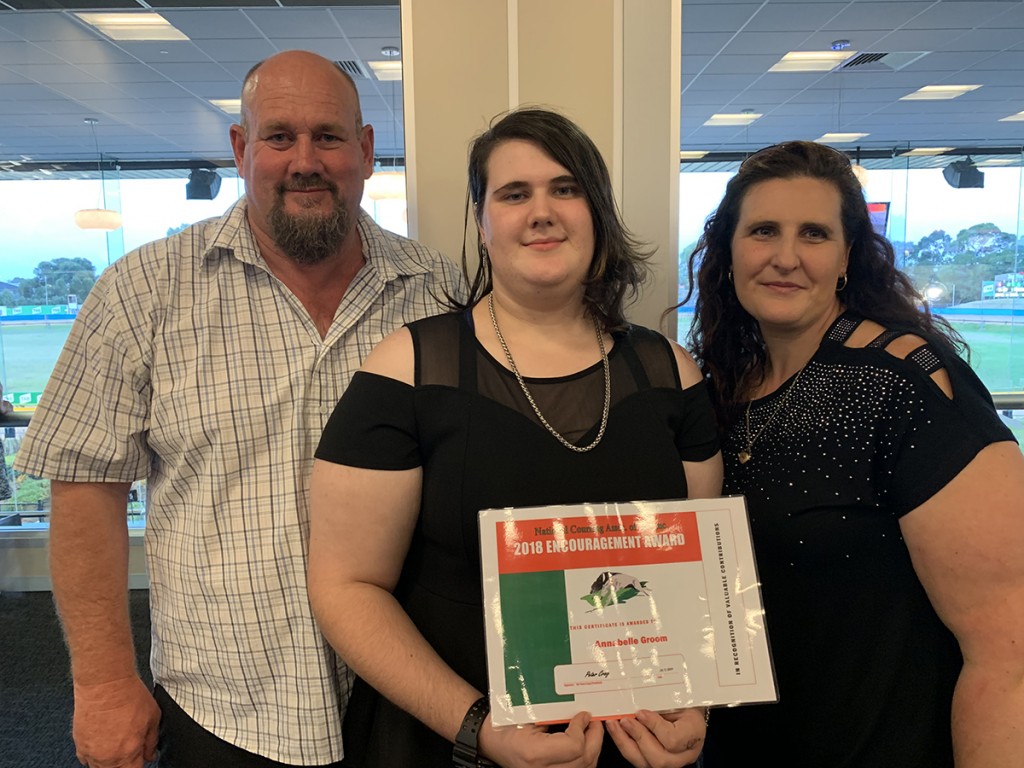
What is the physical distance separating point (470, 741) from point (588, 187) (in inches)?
36.7

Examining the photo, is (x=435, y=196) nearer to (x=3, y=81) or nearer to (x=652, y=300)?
(x=652, y=300)

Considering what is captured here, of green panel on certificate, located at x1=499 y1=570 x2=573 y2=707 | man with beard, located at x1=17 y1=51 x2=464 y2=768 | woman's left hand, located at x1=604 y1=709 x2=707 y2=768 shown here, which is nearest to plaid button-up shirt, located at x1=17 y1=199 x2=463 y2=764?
man with beard, located at x1=17 y1=51 x2=464 y2=768

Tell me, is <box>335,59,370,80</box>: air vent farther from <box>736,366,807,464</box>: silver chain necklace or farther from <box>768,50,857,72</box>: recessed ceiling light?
<box>736,366,807,464</box>: silver chain necklace

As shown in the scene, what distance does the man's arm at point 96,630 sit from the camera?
4.42 feet

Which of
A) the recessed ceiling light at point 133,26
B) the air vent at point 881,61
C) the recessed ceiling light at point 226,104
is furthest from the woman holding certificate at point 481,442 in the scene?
the recessed ceiling light at point 226,104

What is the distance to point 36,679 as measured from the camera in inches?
134

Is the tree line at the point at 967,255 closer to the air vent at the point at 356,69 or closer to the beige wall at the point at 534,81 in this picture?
the air vent at the point at 356,69

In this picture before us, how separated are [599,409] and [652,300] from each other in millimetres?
752

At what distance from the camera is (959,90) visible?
8.32 metres

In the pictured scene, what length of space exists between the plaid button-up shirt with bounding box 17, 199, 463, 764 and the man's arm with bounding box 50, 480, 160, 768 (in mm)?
67

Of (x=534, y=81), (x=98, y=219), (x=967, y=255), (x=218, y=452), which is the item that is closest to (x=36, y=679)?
(x=218, y=452)

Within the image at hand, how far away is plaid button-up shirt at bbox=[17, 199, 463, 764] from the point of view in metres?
1.32

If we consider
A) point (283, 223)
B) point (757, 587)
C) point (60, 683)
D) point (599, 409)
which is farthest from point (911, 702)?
point (60, 683)

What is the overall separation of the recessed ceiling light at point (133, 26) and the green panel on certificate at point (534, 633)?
630 cm
